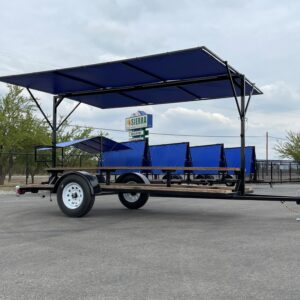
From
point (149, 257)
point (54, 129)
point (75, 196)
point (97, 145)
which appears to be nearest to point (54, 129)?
point (54, 129)

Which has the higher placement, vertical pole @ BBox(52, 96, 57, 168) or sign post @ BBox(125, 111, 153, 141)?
sign post @ BBox(125, 111, 153, 141)

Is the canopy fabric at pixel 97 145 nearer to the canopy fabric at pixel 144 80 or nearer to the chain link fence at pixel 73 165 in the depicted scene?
the canopy fabric at pixel 144 80

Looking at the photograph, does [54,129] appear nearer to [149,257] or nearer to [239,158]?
[149,257]

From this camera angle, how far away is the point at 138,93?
41.4 feet

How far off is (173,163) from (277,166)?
16.9 m

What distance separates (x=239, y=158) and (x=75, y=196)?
53.7 feet

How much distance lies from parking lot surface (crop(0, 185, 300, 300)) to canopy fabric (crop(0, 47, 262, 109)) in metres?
3.45

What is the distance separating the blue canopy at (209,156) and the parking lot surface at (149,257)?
13215 millimetres

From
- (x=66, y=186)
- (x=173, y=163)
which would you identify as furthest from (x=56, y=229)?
(x=173, y=163)

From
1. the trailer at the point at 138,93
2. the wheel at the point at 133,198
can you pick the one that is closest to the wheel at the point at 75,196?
the trailer at the point at 138,93

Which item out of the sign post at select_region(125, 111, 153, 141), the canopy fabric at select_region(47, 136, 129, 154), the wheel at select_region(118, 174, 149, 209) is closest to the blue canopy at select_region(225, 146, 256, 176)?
the sign post at select_region(125, 111, 153, 141)

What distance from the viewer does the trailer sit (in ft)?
29.9

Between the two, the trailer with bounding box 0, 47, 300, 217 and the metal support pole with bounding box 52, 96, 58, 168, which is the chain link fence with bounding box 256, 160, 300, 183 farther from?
the metal support pole with bounding box 52, 96, 58, 168

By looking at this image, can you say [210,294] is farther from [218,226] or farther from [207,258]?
[218,226]
